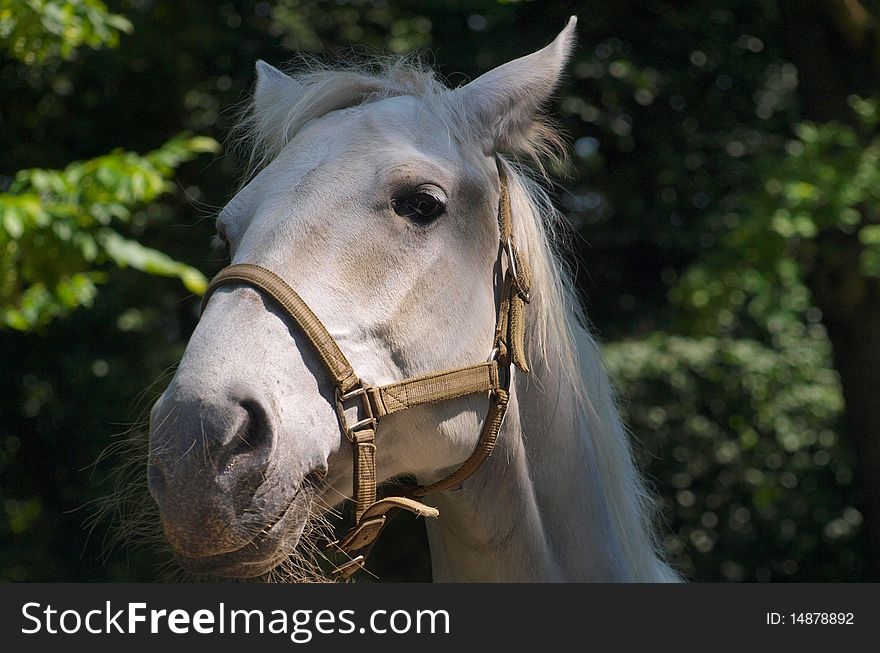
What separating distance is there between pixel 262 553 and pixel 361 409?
0.32 meters

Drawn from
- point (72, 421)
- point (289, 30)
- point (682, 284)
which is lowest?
point (72, 421)

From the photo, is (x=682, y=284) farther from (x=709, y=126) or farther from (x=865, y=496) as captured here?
(x=865, y=496)

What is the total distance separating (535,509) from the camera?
2117 mm

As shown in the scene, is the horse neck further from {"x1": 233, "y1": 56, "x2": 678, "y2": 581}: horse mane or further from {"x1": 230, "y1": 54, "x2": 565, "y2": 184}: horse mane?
{"x1": 230, "y1": 54, "x2": 565, "y2": 184}: horse mane

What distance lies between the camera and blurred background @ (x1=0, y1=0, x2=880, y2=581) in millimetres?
6316

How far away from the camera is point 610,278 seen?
7.71m

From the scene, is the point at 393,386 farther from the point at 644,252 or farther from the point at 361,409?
the point at 644,252

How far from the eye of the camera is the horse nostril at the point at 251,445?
1557 mm

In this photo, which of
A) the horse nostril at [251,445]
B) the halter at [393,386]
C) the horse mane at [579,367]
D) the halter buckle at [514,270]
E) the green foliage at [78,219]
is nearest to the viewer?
the horse nostril at [251,445]

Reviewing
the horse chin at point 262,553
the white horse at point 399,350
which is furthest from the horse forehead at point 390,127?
the horse chin at point 262,553

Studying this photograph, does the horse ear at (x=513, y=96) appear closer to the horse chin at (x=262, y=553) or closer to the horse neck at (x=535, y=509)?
the horse neck at (x=535, y=509)

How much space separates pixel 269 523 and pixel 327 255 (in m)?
0.51

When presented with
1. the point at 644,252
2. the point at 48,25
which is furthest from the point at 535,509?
the point at 644,252

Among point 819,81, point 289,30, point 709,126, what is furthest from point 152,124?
point 819,81
